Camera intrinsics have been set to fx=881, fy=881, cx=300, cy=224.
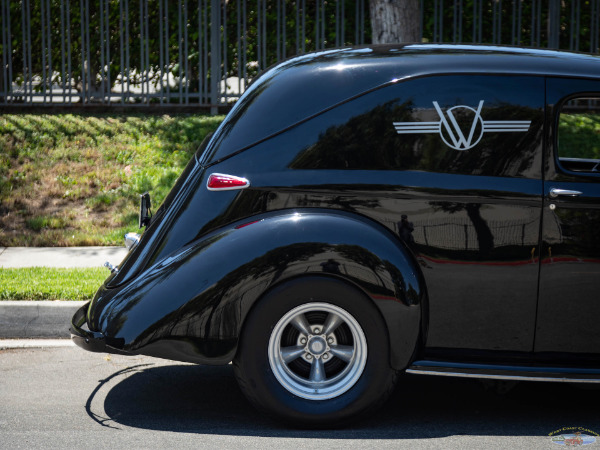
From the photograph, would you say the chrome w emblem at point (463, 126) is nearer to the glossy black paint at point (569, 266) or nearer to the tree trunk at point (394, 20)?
the glossy black paint at point (569, 266)

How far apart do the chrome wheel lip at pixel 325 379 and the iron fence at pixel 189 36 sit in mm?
8277

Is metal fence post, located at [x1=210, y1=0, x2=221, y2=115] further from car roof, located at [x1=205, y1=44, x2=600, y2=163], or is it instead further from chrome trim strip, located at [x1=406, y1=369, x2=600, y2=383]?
chrome trim strip, located at [x1=406, y1=369, x2=600, y2=383]

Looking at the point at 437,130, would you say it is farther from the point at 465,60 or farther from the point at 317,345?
the point at 317,345

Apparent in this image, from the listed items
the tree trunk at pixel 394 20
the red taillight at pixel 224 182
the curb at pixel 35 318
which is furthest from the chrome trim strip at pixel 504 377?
the tree trunk at pixel 394 20

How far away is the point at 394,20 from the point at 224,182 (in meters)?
6.40

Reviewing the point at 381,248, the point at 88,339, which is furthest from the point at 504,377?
the point at 88,339

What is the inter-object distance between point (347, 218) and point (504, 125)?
0.91 meters

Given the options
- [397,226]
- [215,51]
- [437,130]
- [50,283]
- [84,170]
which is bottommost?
[50,283]

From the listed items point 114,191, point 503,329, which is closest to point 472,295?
point 503,329

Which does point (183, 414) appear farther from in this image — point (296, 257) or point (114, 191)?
point (114, 191)

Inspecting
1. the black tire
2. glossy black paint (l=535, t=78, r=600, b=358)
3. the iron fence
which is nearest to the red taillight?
the black tire

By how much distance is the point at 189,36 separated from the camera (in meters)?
12.7

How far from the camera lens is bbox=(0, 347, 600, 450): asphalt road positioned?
13.7 ft

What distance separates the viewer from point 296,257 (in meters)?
4.19
